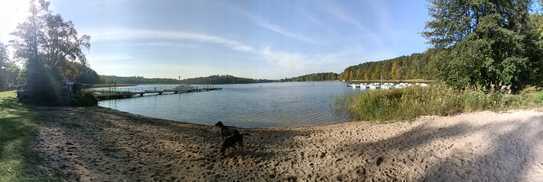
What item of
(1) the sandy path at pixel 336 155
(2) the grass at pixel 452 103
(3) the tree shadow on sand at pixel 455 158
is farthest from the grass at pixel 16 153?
(2) the grass at pixel 452 103

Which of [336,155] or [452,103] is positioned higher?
[452,103]

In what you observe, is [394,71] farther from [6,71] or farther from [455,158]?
[455,158]

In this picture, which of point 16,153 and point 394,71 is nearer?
point 16,153

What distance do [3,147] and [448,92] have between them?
12.5 metres

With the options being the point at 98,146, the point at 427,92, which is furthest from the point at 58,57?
the point at 427,92

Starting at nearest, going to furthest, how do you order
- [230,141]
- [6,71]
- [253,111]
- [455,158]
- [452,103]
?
1. [455,158]
2. [230,141]
3. [452,103]
4. [253,111]
5. [6,71]

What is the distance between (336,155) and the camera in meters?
7.07

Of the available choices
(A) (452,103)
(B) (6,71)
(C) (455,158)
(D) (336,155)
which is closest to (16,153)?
(D) (336,155)

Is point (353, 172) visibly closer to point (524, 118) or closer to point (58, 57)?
point (524, 118)

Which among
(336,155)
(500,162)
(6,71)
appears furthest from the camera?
(6,71)

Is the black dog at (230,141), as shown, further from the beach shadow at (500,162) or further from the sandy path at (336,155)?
the beach shadow at (500,162)

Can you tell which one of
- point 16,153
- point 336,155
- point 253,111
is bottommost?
point 253,111

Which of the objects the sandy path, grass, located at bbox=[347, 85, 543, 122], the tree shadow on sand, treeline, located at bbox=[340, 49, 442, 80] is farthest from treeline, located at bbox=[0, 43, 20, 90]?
treeline, located at bbox=[340, 49, 442, 80]

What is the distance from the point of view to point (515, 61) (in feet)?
47.9
